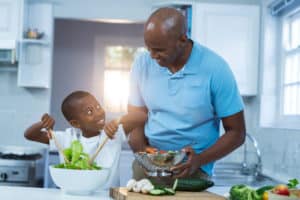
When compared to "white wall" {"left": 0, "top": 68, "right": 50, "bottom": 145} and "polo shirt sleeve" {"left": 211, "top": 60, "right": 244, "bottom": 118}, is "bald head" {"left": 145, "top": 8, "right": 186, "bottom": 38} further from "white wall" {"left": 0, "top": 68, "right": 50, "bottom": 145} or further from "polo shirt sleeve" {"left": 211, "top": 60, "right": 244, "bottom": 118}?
"white wall" {"left": 0, "top": 68, "right": 50, "bottom": 145}

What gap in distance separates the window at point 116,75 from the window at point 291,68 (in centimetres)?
297

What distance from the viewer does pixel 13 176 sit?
374cm

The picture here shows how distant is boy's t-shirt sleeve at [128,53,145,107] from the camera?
6.31 ft

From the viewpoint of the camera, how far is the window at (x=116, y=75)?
659cm

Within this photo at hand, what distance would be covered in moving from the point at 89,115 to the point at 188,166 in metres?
0.59

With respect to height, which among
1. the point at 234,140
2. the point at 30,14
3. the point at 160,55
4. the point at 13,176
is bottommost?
the point at 13,176

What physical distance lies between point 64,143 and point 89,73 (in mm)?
4610

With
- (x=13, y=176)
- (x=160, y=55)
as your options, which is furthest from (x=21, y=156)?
(x=160, y=55)

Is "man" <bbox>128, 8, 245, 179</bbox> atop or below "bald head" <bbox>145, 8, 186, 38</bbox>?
below

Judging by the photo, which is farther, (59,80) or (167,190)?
(59,80)

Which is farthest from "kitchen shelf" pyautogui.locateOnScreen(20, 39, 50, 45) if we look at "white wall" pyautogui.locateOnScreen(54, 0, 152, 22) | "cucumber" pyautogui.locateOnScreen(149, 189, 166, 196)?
"cucumber" pyautogui.locateOnScreen(149, 189, 166, 196)

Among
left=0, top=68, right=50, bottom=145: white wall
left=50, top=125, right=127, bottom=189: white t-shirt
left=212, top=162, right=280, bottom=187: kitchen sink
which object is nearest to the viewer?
left=50, top=125, right=127, bottom=189: white t-shirt

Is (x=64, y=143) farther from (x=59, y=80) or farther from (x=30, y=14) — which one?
(x=59, y=80)

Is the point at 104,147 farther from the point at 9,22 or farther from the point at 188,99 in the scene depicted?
the point at 9,22
